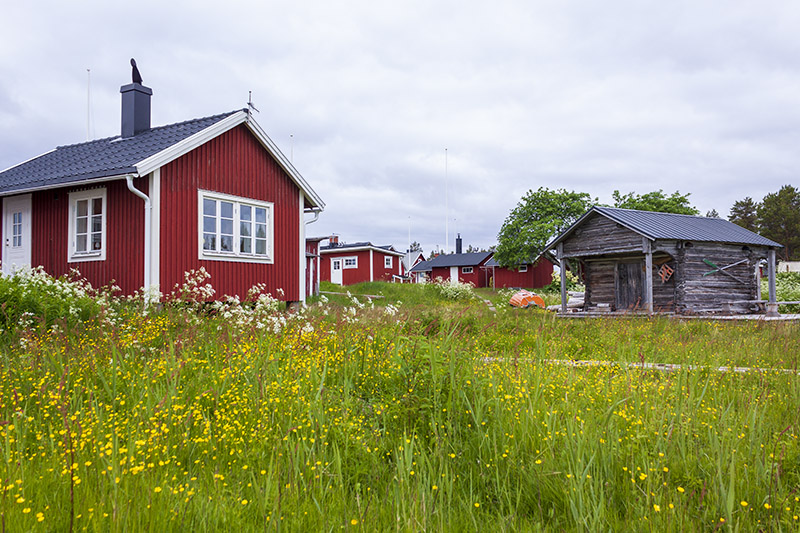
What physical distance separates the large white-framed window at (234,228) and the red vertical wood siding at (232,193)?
155 millimetres

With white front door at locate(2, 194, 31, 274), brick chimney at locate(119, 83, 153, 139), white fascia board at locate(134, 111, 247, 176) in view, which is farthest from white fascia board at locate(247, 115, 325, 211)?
white front door at locate(2, 194, 31, 274)

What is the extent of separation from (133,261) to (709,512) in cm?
1231

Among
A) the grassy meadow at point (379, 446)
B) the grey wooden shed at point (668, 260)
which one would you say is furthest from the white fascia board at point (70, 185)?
the grey wooden shed at point (668, 260)

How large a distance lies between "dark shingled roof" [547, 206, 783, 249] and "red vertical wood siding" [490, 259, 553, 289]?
2779 centimetres

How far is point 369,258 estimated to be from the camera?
42.6 metres

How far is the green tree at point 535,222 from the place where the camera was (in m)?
Result: 42.4

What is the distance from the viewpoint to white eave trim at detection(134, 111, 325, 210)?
11586 millimetres

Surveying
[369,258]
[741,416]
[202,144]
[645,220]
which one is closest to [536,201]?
[369,258]

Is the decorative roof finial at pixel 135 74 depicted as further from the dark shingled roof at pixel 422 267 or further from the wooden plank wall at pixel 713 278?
the dark shingled roof at pixel 422 267

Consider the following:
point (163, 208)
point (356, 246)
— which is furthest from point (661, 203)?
point (163, 208)

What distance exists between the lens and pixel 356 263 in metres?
43.2

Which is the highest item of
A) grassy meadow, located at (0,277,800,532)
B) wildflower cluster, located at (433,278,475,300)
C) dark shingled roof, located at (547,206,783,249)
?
dark shingled roof, located at (547,206,783,249)

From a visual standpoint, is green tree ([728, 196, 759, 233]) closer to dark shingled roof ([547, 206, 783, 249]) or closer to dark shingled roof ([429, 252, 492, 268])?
dark shingled roof ([429, 252, 492, 268])

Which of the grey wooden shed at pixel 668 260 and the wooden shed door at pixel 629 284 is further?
the wooden shed door at pixel 629 284
